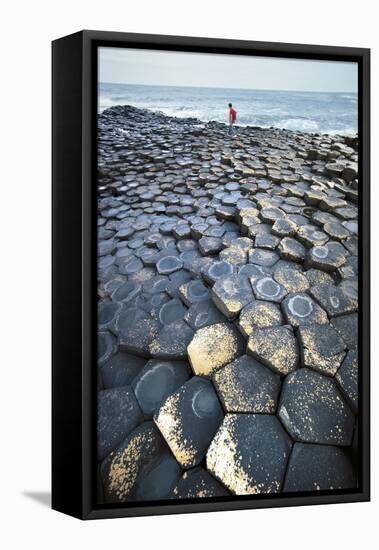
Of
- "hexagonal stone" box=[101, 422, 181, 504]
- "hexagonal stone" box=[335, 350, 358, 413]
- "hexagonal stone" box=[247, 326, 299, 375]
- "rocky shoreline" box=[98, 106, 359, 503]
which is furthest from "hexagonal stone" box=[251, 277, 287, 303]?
"hexagonal stone" box=[101, 422, 181, 504]

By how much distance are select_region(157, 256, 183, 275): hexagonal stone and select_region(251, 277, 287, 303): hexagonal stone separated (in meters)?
0.29

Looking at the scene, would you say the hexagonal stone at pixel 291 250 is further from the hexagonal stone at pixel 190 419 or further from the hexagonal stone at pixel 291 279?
the hexagonal stone at pixel 190 419

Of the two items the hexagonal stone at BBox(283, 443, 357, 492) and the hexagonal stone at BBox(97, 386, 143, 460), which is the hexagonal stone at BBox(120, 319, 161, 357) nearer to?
the hexagonal stone at BBox(97, 386, 143, 460)

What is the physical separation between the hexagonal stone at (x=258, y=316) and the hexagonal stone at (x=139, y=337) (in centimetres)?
32

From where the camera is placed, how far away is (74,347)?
2396mm

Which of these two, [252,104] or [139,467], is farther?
[252,104]

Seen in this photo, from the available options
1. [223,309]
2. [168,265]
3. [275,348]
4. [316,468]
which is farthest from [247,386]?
[168,265]

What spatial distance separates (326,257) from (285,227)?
0.62 feet

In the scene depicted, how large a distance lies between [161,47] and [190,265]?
0.76m

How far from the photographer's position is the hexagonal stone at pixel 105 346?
7.84ft

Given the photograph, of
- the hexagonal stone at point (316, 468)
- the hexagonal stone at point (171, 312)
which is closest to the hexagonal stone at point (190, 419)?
the hexagonal stone at point (171, 312)

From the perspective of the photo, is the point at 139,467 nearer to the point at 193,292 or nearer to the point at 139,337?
the point at 139,337

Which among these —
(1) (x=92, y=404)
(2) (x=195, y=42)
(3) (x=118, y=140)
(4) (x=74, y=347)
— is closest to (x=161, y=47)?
(2) (x=195, y=42)

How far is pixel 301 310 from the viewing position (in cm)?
258
